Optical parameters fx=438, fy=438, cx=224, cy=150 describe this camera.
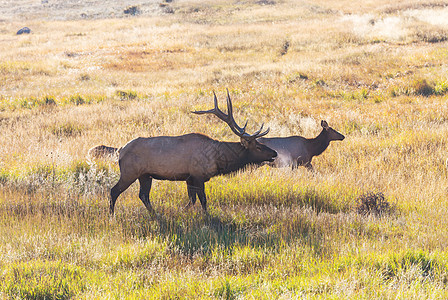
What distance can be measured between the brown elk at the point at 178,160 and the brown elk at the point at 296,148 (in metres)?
2.49

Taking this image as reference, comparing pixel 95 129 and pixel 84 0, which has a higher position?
pixel 84 0

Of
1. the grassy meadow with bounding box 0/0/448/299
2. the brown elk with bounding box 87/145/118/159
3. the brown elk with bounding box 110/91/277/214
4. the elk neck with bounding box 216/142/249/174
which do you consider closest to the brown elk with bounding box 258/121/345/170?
the grassy meadow with bounding box 0/0/448/299

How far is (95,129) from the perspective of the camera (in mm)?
12227

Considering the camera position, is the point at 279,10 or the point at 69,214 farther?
the point at 279,10

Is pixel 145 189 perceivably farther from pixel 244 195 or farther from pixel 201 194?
pixel 244 195

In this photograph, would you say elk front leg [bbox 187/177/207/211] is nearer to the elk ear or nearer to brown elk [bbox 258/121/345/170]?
the elk ear

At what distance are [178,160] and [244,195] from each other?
139cm

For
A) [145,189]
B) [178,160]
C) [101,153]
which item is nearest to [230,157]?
[178,160]

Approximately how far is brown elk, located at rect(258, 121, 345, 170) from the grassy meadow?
14.4 inches

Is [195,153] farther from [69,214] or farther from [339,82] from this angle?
[339,82]

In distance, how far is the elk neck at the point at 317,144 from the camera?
9.52m

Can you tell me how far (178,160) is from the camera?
627 centimetres

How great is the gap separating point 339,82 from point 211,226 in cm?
1452

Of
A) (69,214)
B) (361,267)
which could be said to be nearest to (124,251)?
(69,214)
